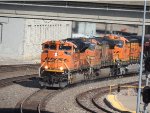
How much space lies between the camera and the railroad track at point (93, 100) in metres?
26.3

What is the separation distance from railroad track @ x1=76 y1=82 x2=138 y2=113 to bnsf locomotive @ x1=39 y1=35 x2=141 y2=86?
1.85 metres

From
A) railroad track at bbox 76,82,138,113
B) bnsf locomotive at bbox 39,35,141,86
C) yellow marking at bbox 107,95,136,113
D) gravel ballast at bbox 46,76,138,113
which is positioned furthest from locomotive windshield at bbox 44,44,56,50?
yellow marking at bbox 107,95,136,113

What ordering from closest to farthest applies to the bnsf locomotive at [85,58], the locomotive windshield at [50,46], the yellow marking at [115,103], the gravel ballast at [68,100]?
the gravel ballast at [68,100] < the yellow marking at [115,103] < the bnsf locomotive at [85,58] < the locomotive windshield at [50,46]

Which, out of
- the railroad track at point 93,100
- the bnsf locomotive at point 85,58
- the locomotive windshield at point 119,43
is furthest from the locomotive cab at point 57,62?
the locomotive windshield at point 119,43

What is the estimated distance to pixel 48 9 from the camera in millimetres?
29219

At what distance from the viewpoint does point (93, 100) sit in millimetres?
28750

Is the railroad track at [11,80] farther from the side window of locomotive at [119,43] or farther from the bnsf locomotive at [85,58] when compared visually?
the side window of locomotive at [119,43]

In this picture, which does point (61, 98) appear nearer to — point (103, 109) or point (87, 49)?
point (103, 109)

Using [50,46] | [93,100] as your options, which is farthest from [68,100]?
[50,46]

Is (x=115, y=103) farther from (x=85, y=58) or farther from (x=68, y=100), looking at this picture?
(x=85, y=58)

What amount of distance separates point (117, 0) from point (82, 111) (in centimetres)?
687

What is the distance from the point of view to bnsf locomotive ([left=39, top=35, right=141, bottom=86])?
106ft

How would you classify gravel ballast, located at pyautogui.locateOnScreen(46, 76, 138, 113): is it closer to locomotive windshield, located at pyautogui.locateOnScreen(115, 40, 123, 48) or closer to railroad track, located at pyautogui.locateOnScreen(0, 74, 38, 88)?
locomotive windshield, located at pyautogui.locateOnScreen(115, 40, 123, 48)

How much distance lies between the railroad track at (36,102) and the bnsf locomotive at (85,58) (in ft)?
3.45
